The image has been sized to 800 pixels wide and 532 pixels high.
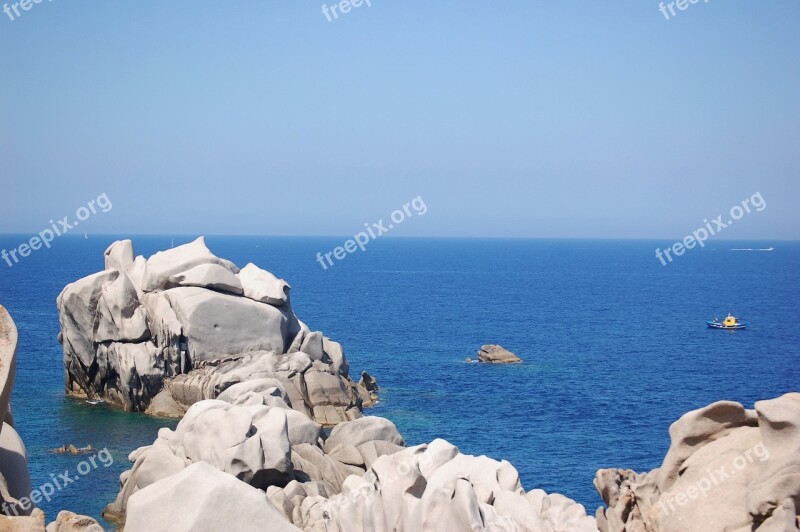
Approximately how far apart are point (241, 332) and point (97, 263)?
146 meters

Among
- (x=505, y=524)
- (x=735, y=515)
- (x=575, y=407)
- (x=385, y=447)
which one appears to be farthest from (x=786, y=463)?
(x=575, y=407)

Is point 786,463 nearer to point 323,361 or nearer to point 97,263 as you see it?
point 323,361

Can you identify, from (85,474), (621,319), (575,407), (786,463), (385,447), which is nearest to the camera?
(786,463)

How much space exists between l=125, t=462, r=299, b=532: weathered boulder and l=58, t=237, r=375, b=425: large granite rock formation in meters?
28.0

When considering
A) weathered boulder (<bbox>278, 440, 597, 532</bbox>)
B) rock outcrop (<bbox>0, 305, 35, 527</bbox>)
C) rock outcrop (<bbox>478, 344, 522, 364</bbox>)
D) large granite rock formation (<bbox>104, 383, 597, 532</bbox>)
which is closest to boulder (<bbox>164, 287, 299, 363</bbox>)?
large granite rock formation (<bbox>104, 383, 597, 532</bbox>)

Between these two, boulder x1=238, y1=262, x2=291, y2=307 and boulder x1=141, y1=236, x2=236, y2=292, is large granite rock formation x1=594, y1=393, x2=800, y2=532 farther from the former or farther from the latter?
boulder x1=141, y1=236, x2=236, y2=292

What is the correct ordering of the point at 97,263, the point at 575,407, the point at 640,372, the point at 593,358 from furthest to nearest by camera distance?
the point at 97,263 < the point at 593,358 < the point at 640,372 < the point at 575,407

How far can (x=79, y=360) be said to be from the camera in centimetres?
5794

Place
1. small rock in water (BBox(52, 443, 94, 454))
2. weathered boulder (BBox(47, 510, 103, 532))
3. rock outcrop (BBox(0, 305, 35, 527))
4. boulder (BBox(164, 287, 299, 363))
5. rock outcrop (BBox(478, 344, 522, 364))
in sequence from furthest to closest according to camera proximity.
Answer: rock outcrop (BBox(478, 344, 522, 364))
boulder (BBox(164, 287, 299, 363))
small rock in water (BBox(52, 443, 94, 454))
weathered boulder (BBox(47, 510, 103, 532))
rock outcrop (BBox(0, 305, 35, 527))

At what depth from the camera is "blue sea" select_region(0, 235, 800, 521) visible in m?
47.8

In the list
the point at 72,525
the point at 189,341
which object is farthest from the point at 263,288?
the point at 72,525

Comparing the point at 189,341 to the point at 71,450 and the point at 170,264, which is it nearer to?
the point at 170,264

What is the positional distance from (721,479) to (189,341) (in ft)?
127

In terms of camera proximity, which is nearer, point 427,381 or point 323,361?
point 323,361
